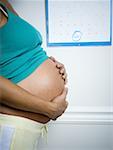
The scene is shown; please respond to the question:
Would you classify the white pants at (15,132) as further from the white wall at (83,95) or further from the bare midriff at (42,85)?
the white wall at (83,95)

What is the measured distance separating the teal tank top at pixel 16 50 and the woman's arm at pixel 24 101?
9cm

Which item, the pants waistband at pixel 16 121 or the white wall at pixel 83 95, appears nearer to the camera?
the pants waistband at pixel 16 121

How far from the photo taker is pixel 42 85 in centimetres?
85

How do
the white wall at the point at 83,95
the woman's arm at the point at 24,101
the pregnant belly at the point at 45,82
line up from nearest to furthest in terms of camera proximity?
the woman's arm at the point at 24,101, the pregnant belly at the point at 45,82, the white wall at the point at 83,95

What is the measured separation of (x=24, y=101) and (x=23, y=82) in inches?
3.6

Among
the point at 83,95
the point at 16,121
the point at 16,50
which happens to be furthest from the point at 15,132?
the point at 83,95

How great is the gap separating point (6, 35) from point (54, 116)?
329 millimetres

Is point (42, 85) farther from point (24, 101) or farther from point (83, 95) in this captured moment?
point (83, 95)

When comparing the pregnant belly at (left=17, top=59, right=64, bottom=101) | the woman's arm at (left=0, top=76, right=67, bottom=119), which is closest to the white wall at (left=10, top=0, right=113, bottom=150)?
the pregnant belly at (left=17, top=59, right=64, bottom=101)

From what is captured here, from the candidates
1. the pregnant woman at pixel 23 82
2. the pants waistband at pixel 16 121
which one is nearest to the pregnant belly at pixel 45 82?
the pregnant woman at pixel 23 82

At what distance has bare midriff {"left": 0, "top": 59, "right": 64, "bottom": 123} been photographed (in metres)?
0.81

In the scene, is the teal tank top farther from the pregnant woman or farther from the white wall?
the white wall

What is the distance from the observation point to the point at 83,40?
4.31 feet

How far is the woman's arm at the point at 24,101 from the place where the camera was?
2.38 feet
